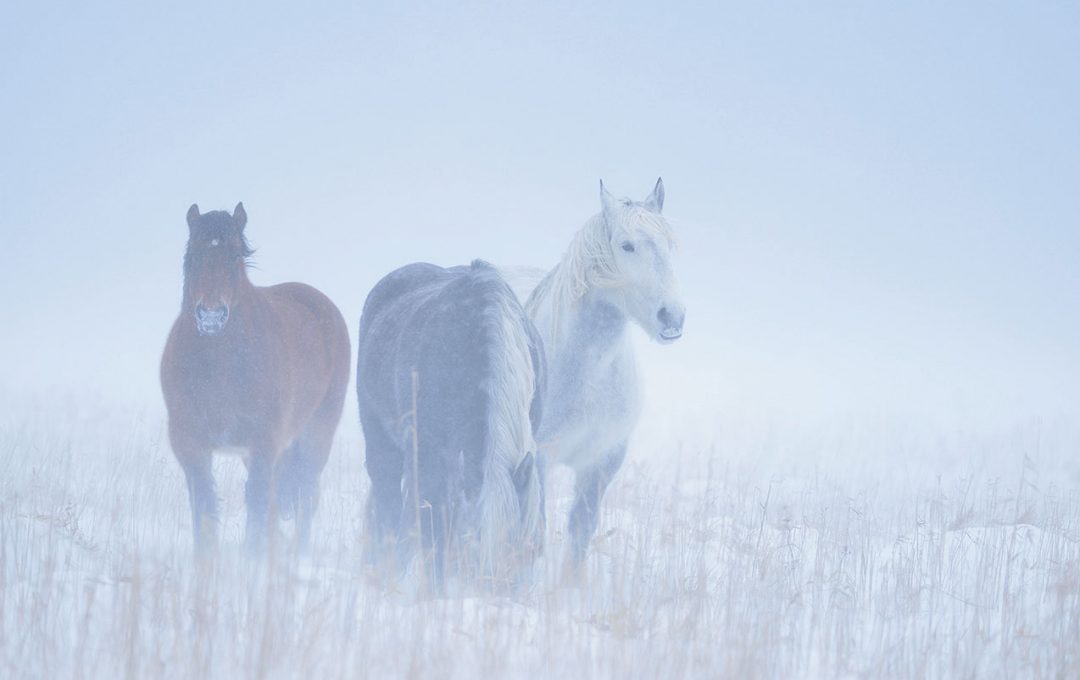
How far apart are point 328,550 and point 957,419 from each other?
1341cm

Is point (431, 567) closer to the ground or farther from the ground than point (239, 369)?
closer to the ground

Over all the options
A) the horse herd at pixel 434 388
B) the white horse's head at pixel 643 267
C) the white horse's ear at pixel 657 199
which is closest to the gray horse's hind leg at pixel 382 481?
the horse herd at pixel 434 388

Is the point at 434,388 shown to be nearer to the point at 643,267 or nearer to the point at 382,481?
the point at 382,481

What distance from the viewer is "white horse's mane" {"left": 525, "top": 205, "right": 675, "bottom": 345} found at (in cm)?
530

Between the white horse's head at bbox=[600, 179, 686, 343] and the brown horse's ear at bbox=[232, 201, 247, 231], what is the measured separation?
2.04m

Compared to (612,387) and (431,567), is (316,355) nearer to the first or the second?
(612,387)

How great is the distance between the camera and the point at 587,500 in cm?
541

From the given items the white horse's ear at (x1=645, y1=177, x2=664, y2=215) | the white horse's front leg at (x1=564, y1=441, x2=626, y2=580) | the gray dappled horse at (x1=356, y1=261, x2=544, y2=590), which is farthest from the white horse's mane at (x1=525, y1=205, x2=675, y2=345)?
the gray dappled horse at (x1=356, y1=261, x2=544, y2=590)

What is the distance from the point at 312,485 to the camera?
5.77 metres

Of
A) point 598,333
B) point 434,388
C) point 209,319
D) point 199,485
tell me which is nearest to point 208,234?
point 209,319

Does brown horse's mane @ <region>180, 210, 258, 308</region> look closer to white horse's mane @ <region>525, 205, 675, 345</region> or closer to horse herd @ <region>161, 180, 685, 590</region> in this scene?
horse herd @ <region>161, 180, 685, 590</region>

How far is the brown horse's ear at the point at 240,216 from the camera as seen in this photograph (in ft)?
15.8

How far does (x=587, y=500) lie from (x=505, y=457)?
70.2 inches

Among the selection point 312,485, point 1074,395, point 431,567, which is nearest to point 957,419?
point 1074,395
